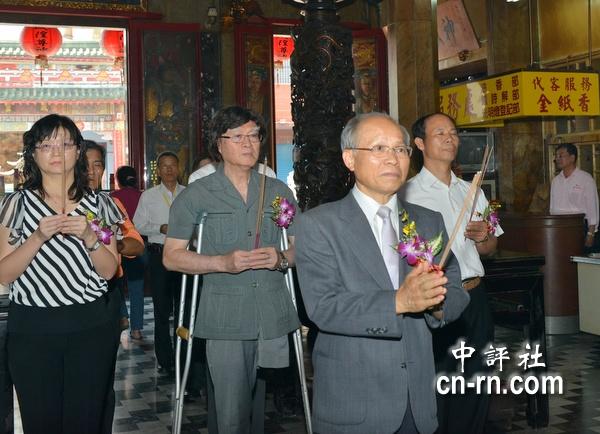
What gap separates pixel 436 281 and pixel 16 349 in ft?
5.65

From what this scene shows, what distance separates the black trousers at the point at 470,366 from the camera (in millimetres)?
4188

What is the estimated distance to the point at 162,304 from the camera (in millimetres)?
6766

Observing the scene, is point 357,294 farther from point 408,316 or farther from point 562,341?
point 562,341

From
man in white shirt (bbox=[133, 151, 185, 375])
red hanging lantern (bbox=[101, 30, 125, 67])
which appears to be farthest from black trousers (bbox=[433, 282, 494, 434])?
red hanging lantern (bbox=[101, 30, 125, 67])

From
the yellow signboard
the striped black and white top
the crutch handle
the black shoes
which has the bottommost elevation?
the black shoes

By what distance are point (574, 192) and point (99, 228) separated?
8.17m

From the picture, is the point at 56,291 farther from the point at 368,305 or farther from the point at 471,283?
the point at 471,283

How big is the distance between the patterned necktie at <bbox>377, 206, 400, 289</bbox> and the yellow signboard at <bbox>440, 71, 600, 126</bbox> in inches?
264

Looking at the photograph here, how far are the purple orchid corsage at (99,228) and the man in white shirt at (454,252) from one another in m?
1.65

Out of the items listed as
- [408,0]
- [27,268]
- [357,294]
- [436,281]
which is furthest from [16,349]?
[408,0]

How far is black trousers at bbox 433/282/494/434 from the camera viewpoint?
4.19m

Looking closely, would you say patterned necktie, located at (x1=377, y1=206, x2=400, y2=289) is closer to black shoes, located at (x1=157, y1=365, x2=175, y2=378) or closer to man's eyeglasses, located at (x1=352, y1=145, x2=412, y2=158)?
man's eyeglasses, located at (x1=352, y1=145, x2=412, y2=158)

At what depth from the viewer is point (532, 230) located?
331 inches

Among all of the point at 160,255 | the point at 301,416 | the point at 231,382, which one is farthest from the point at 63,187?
the point at 160,255
